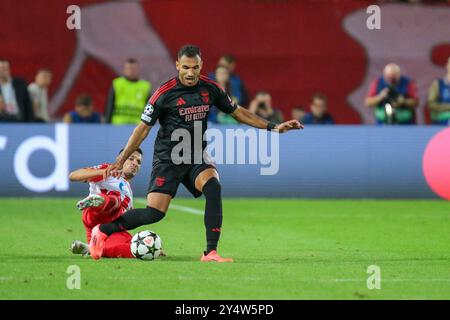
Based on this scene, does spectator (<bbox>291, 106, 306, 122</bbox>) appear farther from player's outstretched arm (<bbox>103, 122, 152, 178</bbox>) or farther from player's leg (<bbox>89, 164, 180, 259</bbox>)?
player's outstretched arm (<bbox>103, 122, 152, 178</bbox>)

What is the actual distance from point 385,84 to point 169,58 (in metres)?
4.25

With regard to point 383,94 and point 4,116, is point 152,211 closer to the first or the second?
point 4,116

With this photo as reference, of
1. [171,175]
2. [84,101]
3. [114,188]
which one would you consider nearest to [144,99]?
[84,101]

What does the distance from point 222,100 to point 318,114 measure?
9040mm

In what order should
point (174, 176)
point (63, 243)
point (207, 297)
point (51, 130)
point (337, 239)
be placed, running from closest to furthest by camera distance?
point (207, 297), point (174, 176), point (63, 243), point (337, 239), point (51, 130)

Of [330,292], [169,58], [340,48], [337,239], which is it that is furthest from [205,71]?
[330,292]

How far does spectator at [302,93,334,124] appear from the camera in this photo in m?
19.8

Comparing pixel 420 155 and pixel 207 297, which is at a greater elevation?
pixel 420 155

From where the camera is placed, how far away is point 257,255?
11336 mm

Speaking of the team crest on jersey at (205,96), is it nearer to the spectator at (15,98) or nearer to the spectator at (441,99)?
the spectator at (15,98)

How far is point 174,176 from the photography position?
425 inches

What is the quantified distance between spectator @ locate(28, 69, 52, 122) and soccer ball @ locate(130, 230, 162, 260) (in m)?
8.97

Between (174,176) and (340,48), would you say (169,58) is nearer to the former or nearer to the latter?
(340,48)
